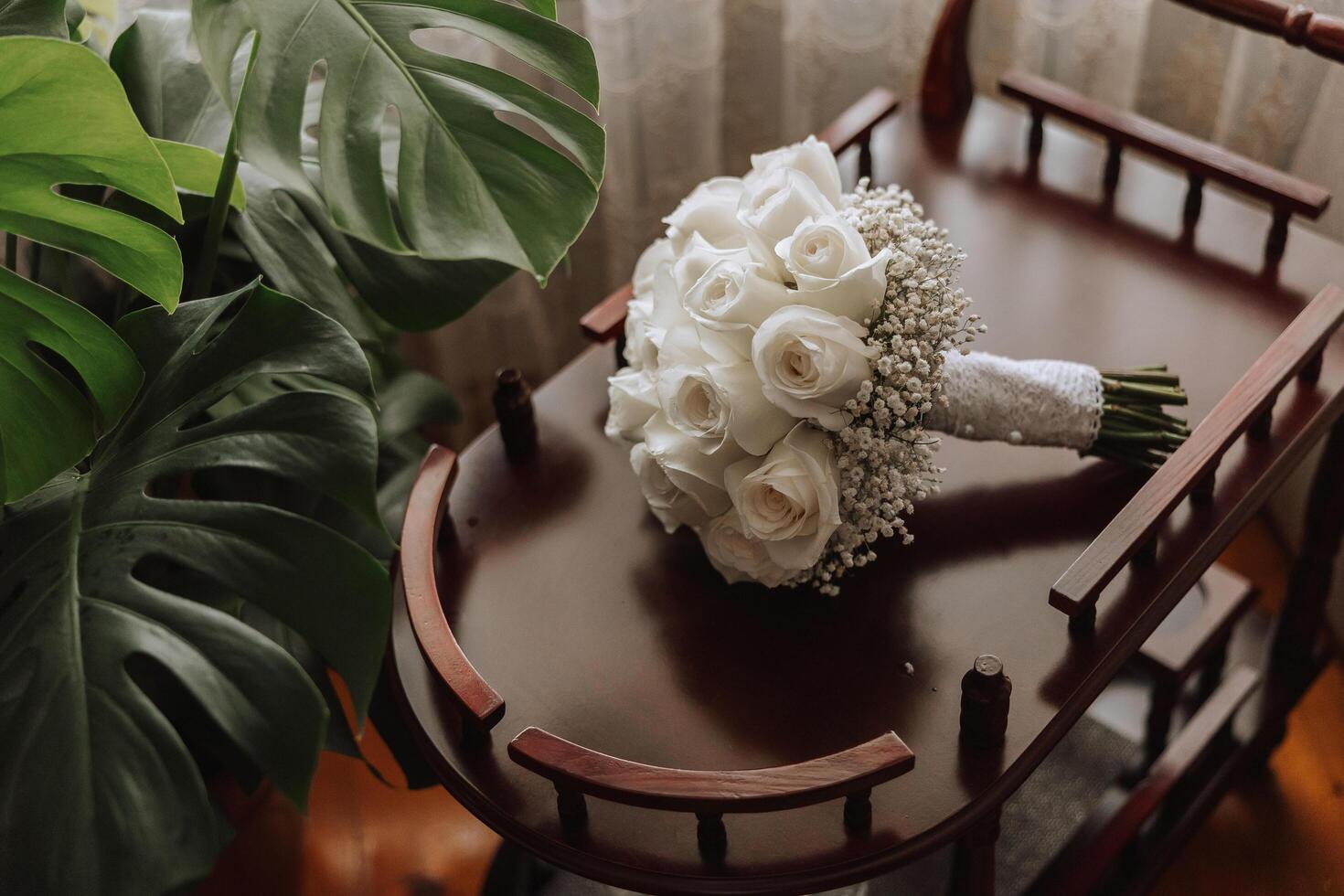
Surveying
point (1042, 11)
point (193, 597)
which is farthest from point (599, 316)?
point (1042, 11)

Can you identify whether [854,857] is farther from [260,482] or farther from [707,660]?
[260,482]

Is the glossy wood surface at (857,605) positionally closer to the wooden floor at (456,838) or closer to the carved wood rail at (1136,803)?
the carved wood rail at (1136,803)

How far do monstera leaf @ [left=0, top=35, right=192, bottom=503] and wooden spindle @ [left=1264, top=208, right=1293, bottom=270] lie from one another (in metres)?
0.92

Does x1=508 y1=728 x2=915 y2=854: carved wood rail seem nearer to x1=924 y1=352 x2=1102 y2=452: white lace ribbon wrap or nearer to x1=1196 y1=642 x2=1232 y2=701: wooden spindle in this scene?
x1=924 y1=352 x2=1102 y2=452: white lace ribbon wrap

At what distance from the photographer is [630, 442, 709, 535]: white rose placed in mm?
956

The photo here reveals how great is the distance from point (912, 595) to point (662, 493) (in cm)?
21

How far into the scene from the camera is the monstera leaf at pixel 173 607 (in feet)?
2.36

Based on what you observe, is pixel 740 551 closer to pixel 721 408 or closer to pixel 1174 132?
pixel 721 408

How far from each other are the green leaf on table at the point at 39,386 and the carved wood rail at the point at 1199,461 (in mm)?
646

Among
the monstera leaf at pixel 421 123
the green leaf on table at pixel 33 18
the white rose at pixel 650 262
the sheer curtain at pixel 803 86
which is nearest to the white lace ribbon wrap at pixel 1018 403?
the white rose at pixel 650 262

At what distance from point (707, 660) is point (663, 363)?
8.7 inches

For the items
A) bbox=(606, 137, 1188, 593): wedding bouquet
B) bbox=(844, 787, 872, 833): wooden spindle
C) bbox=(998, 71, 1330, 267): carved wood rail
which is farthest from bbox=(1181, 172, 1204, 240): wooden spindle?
bbox=(844, 787, 872, 833): wooden spindle

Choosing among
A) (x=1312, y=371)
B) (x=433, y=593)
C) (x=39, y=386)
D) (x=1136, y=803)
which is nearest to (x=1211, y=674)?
(x=1136, y=803)

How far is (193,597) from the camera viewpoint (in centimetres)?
102
